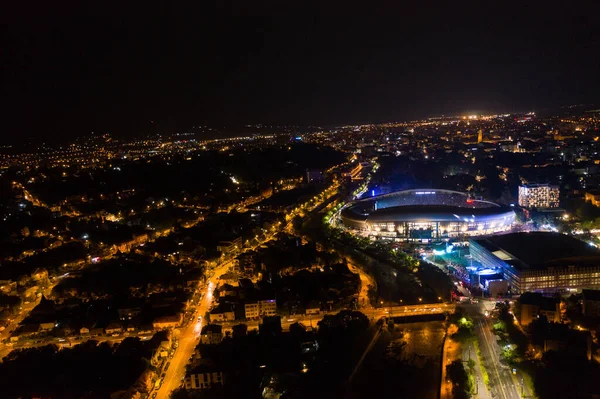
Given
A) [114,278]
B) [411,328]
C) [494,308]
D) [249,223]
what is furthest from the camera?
[249,223]

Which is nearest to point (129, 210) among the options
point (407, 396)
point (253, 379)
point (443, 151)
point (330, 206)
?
point (330, 206)

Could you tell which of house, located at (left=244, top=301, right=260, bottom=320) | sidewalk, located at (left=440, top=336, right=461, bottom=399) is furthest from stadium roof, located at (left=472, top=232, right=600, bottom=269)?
house, located at (left=244, top=301, right=260, bottom=320)

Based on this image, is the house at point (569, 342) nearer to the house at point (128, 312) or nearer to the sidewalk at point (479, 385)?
the sidewalk at point (479, 385)

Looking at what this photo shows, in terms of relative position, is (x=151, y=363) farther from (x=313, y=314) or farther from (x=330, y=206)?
(x=330, y=206)

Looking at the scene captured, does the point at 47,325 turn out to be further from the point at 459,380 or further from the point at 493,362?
the point at 493,362

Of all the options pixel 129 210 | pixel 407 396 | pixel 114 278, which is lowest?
pixel 407 396

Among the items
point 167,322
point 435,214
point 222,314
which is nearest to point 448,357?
point 222,314

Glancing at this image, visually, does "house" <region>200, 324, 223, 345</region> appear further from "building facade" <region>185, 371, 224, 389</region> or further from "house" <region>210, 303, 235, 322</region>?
"building facade" <region>185, 371, 224, 389</region>
